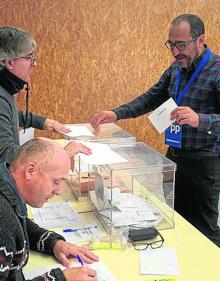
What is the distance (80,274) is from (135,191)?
0.74m

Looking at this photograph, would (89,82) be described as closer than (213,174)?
No

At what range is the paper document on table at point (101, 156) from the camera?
177 centimetres

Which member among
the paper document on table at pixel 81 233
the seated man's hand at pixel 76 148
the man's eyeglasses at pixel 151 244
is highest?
the seated man's hand at pixel 76 148

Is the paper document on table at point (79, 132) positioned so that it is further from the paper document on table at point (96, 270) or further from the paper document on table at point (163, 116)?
the paper document on table at point (96, 270)

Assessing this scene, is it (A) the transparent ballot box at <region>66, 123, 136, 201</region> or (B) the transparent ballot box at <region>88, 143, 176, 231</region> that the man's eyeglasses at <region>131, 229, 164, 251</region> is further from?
(A) the transparent ballot box at <region>66, 123, 136, 201</region>

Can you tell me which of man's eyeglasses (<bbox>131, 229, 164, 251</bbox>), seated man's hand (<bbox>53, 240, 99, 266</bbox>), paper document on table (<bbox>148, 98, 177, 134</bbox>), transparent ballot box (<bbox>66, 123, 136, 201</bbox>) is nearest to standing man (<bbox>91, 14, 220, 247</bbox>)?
paper document on table (<bbox>148, 98, 177, 134</bbox>)

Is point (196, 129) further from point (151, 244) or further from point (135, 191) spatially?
point (151, 244)

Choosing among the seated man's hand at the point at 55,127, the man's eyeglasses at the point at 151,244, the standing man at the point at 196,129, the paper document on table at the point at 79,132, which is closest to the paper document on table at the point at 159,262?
the man's eyeglasses at the point at 151,244

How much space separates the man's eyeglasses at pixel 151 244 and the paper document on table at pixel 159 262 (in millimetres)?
23

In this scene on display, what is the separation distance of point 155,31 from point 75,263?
2808 millimetres

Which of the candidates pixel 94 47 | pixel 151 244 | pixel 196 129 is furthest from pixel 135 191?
Result: pixel 94 47

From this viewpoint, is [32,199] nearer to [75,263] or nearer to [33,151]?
[33,151]

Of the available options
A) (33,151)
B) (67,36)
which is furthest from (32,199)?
(67,36)

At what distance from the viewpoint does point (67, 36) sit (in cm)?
359
